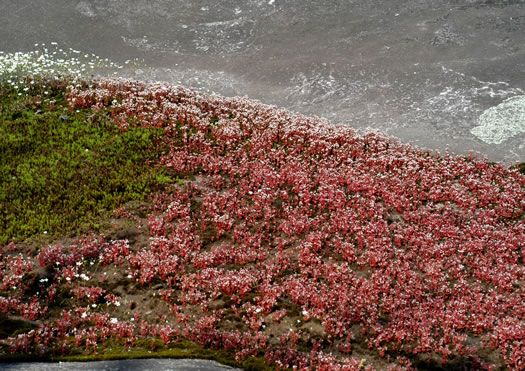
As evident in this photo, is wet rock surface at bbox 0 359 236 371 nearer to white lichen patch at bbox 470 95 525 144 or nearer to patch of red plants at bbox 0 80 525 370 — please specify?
patch of red plants at bbox 0 80 525 370

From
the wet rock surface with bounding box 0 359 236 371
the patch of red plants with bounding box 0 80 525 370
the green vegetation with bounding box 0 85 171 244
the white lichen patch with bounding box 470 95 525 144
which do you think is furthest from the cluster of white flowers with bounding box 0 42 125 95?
the white lichen patch with bounding box 470 95 525 144

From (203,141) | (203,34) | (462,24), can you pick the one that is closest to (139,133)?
(203,141)

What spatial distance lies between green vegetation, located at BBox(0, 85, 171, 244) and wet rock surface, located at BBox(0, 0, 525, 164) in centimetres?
562

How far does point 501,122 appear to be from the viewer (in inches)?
715

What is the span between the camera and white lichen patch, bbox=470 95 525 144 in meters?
17.6

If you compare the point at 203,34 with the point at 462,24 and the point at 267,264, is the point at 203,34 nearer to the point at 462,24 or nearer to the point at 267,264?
the point at 462,24

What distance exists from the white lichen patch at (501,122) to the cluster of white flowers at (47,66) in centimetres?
1535

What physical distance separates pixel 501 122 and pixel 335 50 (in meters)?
8.87

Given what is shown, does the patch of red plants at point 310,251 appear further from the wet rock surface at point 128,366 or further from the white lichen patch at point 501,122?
the white lichen patch at point 501,122

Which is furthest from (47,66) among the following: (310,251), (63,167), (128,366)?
(128,366)

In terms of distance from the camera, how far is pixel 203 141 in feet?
54.1

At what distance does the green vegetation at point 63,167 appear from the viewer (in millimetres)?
12769

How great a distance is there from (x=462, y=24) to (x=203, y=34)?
44.6 feet

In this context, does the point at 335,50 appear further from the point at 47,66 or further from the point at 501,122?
the point at 47,66
